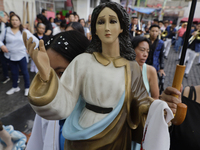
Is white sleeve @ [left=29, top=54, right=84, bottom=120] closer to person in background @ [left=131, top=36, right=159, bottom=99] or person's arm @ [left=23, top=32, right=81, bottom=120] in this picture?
person's arm @ [left=23, top=32, right=81, bottom=120]

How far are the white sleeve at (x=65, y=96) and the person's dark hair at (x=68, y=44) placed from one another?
182 mm

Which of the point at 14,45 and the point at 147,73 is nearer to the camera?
the point at 147,73

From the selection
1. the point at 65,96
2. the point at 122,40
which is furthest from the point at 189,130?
the point at 65,96

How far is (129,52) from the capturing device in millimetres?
927

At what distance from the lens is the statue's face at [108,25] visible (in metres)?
0.79

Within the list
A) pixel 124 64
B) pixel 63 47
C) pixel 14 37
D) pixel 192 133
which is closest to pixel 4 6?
pixel 14 37

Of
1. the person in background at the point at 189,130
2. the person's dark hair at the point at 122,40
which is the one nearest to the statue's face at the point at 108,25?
the person's dark hair at the point at 122,40

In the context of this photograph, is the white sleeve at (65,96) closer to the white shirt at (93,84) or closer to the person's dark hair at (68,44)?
the white shirt at (93,84)

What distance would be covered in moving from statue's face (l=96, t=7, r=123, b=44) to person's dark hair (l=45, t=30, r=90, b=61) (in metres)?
0.25

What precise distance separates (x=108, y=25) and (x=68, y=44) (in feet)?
1.09

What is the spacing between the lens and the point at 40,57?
23.2 inches

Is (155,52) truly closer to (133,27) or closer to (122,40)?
(133,27)

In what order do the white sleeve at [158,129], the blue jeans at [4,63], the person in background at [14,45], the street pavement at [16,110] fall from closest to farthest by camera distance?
the white sleeve at [158,129] < the street pavement at [16,110] < the person in background at [14,45] < the blue jeans at [4,63]

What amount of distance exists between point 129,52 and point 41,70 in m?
0.55
